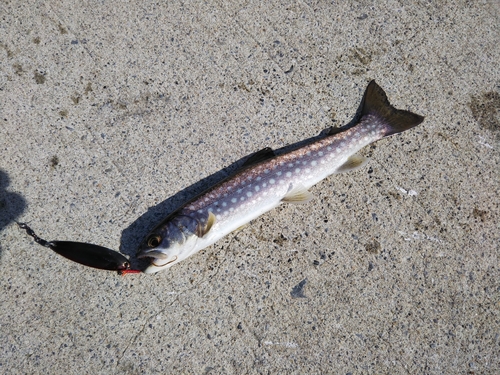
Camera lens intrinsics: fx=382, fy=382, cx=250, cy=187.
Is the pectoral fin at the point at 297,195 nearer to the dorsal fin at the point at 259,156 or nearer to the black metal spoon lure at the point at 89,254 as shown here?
the dorsal fin at the point at 259,156

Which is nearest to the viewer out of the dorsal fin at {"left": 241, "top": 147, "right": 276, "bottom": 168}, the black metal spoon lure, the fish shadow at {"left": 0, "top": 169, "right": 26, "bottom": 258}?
the black metal spoon lure

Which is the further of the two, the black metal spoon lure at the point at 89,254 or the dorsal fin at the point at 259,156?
the dorsal fin at the point at 259,156

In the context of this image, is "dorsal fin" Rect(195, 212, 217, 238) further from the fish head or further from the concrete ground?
the concrete ground

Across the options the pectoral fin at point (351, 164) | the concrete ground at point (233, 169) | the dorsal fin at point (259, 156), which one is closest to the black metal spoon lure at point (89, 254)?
the concrete ground at point (233, 169)

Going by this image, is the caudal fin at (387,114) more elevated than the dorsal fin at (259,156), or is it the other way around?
the dorsal fin at (259,156)

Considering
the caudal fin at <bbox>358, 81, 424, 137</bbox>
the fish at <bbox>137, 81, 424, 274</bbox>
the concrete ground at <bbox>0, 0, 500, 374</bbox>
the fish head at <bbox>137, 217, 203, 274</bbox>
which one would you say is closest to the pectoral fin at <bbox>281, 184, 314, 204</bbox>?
the fish at <bbox>137, 81, 424, 274</bbox>

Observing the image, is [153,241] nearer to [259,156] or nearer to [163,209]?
[163,209]

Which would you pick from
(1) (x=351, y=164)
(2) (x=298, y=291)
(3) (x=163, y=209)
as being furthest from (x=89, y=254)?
(1) (x=351, y=164)
